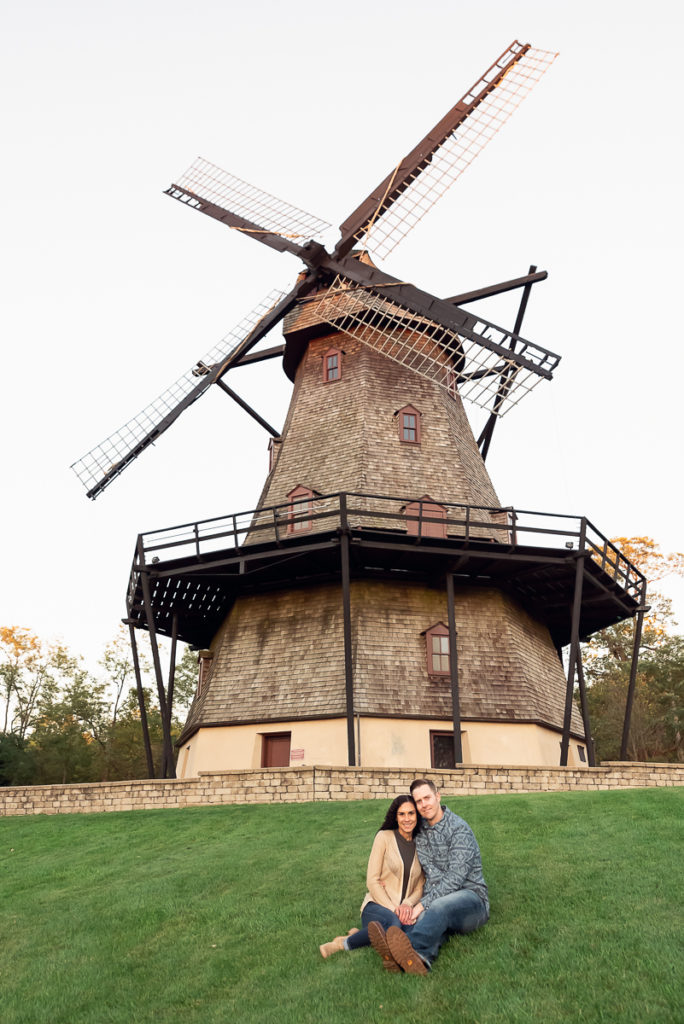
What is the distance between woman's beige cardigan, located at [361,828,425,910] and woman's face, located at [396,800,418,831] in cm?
12

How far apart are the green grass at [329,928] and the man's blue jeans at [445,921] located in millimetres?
103

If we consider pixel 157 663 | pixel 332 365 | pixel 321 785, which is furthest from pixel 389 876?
pixel 332 365

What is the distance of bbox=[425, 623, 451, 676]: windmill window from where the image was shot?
18203 mm

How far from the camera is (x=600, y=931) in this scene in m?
6.32

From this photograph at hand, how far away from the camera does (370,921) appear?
6.38 metres

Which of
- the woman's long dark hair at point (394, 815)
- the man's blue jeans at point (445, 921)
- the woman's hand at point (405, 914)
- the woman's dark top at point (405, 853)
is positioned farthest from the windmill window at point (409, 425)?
the woman's hand at point (405, 914)

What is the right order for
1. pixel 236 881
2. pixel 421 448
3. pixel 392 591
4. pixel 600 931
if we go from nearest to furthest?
pixel 600 931, pixel 236 881, pixel 392 591, pixel 421 448

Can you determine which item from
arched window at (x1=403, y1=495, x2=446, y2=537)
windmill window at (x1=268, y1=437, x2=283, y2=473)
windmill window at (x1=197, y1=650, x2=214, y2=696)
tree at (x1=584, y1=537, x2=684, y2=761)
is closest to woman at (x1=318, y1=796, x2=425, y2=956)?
arched window at (x1=403, y1=495, x2=446, y2=537)

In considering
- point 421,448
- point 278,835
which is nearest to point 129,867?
point 278,835

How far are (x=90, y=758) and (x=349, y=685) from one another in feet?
75.6

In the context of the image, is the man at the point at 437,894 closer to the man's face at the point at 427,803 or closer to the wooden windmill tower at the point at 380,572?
the man's face at the point at 427,803

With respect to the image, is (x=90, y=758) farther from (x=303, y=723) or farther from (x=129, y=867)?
(x=129, y=867)

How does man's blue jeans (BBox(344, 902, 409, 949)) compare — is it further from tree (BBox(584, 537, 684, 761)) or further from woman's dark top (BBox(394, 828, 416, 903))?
tree (BBox(584, 537, 684, 761))

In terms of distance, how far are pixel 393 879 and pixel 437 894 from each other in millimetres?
373
